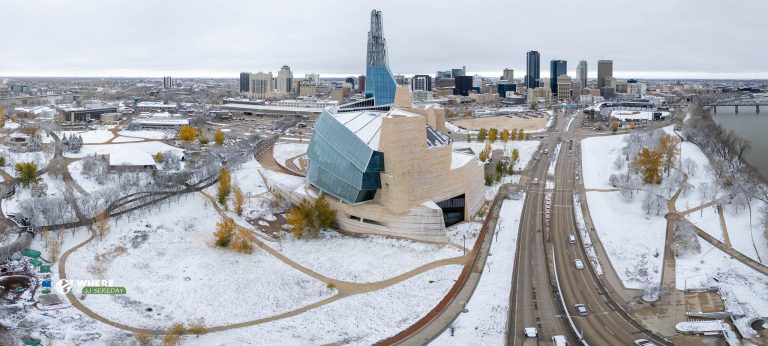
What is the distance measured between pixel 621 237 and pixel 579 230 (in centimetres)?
317

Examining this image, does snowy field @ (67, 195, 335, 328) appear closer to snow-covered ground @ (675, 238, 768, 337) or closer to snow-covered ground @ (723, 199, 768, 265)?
A: snow-covered ground @ (675, 238, 768, 337)

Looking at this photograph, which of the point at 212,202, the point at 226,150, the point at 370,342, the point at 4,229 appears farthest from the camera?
the point at 226,150

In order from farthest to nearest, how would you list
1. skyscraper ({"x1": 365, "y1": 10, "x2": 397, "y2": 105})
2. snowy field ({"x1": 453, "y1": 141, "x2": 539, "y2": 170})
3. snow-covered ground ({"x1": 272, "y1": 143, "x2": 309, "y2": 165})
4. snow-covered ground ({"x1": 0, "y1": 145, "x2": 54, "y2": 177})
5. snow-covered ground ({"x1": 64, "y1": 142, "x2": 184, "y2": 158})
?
snowy field ({"x1": 453, "y1": 141, "x2": 539, "y2": 170}) → skyscraper ({"x1": 365, "y1": 10, "x2": 397, "y2": 105}) → snow-covered ground ({"x1": 272, "y1": 143, "x2": 309, "y2": 165}) → snow-covered ground ({"x1": 64, "y1": 142, "x2": 184, "y2": 158}) → snow-covered ground ({"x1": 0, "y1": 145, "x2": 54, "y2": 177})

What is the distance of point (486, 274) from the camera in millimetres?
35688

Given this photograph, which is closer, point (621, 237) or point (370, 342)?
point (370, 342)

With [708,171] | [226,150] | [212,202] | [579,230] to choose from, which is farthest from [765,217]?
[226,150]

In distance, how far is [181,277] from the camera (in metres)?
35.2

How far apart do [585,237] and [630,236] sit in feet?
11.0

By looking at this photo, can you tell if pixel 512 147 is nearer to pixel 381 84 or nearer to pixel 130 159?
pixel 381 84

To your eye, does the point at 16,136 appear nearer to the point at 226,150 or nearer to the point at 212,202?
the point at 226,150

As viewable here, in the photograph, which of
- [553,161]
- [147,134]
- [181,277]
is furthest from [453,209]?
[147,134]

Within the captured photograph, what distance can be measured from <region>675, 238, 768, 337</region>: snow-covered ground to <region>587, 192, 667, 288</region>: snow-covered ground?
164 centimetres

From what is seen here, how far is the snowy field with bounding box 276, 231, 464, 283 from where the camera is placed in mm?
36188

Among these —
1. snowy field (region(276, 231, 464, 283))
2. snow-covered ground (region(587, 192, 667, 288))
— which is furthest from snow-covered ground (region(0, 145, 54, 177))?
snow-covered ground (region(587, 192, 667, 288))
